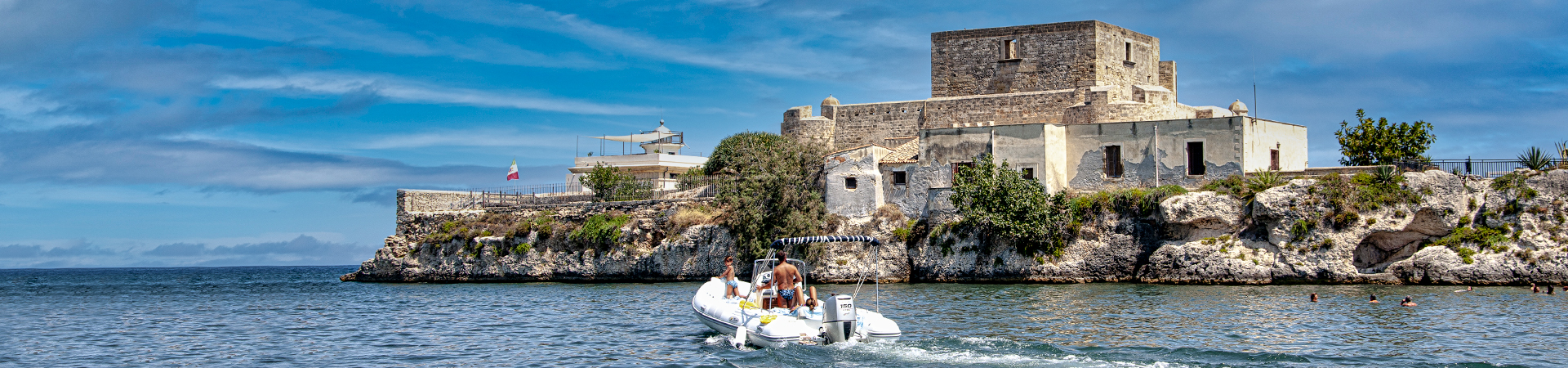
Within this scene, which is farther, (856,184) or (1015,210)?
(856,184)

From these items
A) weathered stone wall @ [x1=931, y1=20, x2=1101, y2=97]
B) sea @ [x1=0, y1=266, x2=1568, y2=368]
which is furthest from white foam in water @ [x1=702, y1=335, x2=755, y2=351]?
weathered stone wall @ [x1=931, y1=20, x2=1101, y2=97]

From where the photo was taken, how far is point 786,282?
1939 centimetres

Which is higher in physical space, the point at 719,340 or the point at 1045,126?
the point at 1045,126

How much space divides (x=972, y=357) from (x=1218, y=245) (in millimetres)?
19009

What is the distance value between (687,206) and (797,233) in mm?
6079

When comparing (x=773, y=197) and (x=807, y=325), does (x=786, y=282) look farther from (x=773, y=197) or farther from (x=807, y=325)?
(x=773, y=197)

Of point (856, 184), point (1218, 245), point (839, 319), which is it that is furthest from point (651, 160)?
point (839, 319)

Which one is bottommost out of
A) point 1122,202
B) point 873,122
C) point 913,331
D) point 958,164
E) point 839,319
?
point 913,331

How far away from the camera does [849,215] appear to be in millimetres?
39750

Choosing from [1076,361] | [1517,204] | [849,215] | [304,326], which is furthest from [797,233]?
[1076,361]

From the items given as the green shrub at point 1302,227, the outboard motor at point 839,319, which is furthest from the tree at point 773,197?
the outboard motor at point 839,319

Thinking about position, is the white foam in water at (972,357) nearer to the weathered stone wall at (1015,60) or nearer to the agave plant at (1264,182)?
the agave plant at (1264,182)

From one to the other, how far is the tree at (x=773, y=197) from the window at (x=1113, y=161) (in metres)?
9.26

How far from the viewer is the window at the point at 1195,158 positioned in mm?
35656
